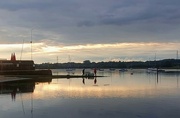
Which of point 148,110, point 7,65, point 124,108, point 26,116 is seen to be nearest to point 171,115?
point 148,110

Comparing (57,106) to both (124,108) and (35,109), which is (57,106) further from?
(124,108)

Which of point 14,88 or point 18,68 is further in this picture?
point 18,68

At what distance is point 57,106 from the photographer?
29.8 m

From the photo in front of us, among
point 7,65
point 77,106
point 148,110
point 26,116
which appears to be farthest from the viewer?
point 7,65

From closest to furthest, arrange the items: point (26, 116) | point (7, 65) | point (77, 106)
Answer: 1. point (26, 116)
2. point (77, 106)
3. point (7, 65)

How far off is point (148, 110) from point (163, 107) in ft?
7.29

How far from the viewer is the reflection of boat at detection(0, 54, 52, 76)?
307 ft

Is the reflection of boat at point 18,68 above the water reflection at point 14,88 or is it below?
above

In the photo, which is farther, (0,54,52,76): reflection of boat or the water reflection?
(0,54,52,76): reflection of boat

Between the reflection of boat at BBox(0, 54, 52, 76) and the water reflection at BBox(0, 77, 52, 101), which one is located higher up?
the reflection of boat at BBox(0, 54, 52, 76)

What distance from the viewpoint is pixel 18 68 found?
99.7 meters

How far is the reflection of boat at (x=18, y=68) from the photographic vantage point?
93669 mm

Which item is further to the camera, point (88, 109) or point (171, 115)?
point (88, 109)

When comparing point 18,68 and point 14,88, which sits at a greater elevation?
point 18,68
